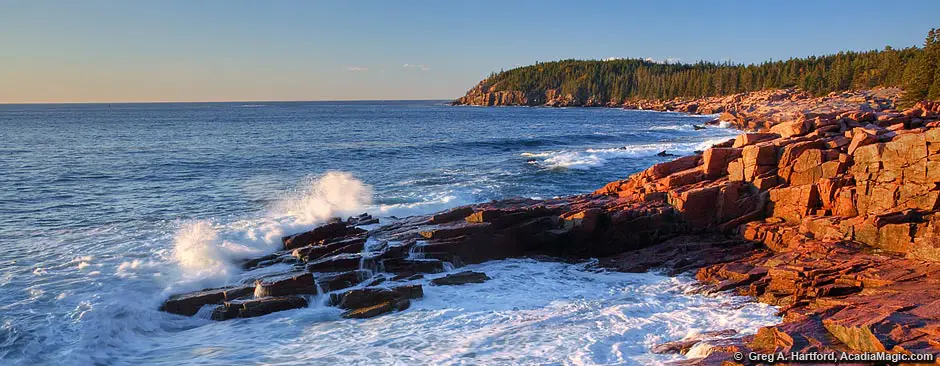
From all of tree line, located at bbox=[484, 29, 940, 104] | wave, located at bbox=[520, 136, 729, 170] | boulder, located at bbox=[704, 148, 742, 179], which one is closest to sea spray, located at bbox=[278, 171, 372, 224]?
wave, located at bbox=[520, 136, 729, 170]

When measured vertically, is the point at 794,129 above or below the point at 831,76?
below

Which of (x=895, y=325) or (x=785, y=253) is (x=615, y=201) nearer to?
(x=785, y=253)

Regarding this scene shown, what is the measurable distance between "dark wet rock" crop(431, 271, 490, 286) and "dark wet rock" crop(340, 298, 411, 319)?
1822 mm

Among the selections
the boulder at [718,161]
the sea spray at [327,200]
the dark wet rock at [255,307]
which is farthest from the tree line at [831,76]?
the dark wet rock at [255,307]

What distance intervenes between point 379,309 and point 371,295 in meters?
0.73

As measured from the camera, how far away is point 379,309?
51.9ft

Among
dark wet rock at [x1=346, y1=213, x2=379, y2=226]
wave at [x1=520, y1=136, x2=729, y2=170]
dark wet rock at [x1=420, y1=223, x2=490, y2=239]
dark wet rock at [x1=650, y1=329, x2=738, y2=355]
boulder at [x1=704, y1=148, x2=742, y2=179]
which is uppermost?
boulder at [x1=704, y1=148, x2=742, y2=179]

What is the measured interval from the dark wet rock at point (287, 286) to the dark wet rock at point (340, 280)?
313mm

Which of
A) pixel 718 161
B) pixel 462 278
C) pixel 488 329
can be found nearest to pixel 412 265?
pixel 462 278

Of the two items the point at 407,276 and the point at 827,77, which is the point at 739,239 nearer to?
the point at 407,276

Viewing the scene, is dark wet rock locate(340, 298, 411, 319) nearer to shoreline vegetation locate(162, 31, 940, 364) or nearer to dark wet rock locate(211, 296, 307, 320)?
shoreline vegetation locate(162, 31, 940, 364)

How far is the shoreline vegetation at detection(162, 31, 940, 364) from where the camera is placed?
13953 mm

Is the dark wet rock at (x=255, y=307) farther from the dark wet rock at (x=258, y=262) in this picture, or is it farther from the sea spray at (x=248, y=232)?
the dark wet rock at (x=258, y=262)

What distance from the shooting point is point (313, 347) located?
537 inches
